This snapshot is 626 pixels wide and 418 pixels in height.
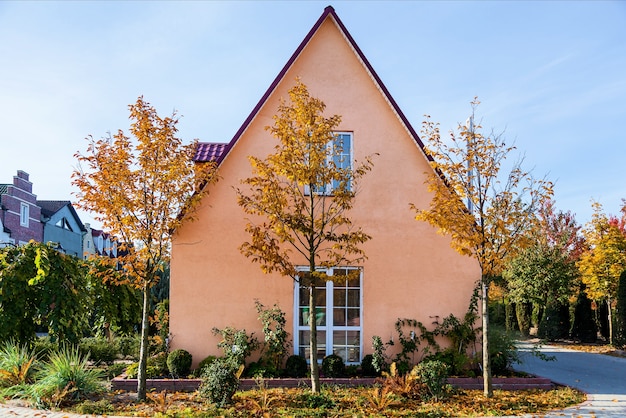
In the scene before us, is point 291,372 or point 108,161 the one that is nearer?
point 108,161

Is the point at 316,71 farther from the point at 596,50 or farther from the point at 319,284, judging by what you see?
the point at 596,50

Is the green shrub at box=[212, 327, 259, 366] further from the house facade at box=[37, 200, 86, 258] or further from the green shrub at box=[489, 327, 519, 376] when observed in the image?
the house facade at box=[37, 200, 86, 258]

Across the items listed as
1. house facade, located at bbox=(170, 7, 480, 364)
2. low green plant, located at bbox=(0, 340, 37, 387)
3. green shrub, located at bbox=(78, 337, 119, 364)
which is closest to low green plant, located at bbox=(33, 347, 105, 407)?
low green plant, located at bbox=(0, 340, 37, 387)

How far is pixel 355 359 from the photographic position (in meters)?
12.3

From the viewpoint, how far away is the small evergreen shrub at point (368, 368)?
11.7m

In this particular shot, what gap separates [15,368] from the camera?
10.1 metres

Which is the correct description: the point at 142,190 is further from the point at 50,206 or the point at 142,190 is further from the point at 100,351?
the point at 50,206

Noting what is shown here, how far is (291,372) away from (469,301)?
15.3 ft

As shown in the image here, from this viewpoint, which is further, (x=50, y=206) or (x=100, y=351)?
(x=50, y=206)

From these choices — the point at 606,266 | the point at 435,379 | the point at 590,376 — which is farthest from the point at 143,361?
the point at 606,266

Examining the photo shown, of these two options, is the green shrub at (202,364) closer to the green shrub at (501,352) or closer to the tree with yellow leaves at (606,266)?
the green shrub at (501,352)

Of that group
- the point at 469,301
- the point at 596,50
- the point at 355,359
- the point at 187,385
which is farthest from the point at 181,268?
the point at 596,50

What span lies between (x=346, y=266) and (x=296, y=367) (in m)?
2.61

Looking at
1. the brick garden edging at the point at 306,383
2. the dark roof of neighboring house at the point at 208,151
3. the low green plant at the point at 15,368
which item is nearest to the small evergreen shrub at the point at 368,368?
the brick garden edging at the point at 306,383
